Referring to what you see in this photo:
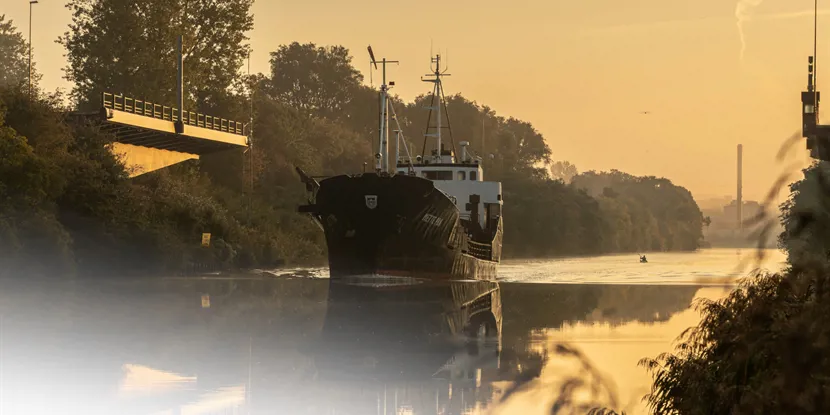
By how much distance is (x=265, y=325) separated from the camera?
2869 centimetres

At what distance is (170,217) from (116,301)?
2587cm

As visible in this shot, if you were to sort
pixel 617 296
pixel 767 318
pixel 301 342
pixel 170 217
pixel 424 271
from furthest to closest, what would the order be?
pixel 170 217 → pixel 424 271 → pixel 617 296 → pixel 301 342 → pixel 767 318

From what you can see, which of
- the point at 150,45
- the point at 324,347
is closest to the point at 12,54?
the point at 150,45

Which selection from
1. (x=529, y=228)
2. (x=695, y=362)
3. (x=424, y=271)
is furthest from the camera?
(x=529, y=228)

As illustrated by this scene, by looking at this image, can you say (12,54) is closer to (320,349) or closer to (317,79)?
(317,79)

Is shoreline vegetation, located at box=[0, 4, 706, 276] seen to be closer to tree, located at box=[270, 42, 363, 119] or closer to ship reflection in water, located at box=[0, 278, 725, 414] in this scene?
tree, located at box=[270, 42, 363, 119]

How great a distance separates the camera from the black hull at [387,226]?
49.3 metres

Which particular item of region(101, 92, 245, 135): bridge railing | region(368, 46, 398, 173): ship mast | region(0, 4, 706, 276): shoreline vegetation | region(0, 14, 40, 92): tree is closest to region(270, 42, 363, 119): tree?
region(0, 4, 706, 276): shoreline vegetation

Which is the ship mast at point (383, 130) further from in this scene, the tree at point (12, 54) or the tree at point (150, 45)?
the tree at point (12, 54)

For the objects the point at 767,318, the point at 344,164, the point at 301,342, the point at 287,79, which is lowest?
the point at 301,342

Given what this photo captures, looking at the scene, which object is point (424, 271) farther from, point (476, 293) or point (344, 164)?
point (344, 164)

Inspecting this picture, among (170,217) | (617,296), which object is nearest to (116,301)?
(617,296)

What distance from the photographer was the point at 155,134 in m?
68.8

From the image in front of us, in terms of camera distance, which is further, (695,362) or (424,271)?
(424,271)
